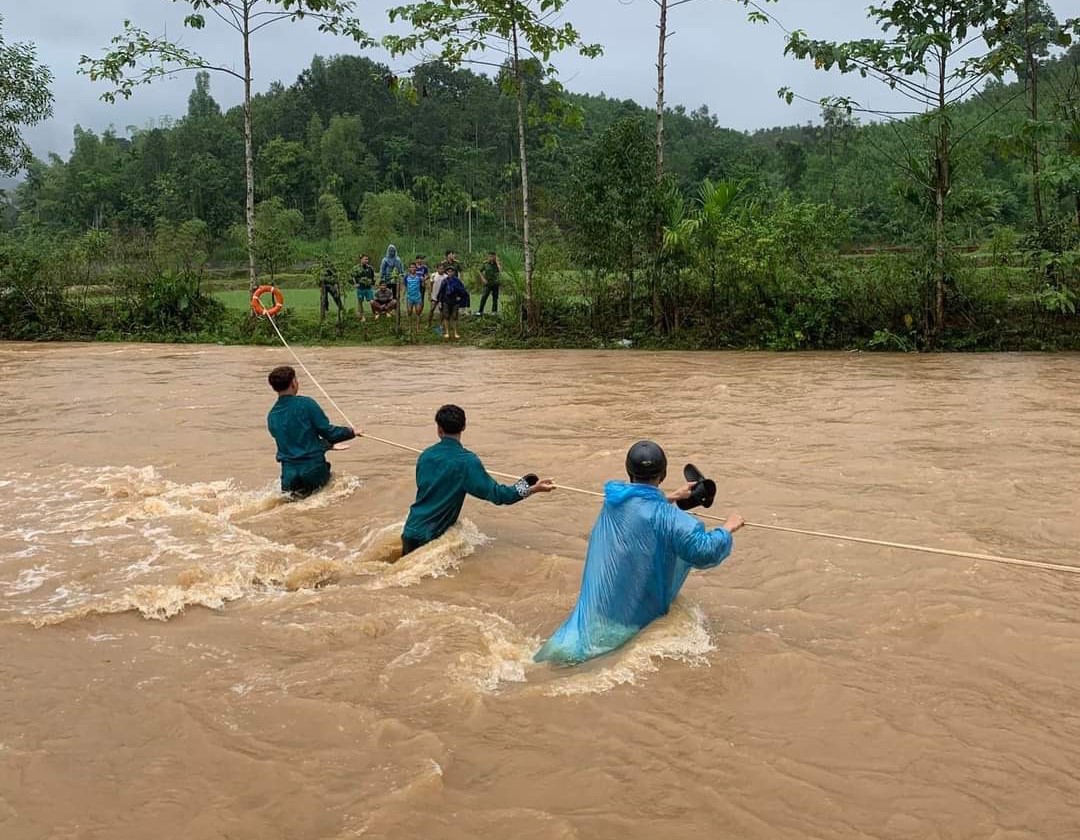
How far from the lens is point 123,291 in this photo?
2267 centimetres

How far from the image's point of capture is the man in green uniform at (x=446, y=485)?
19.6 ft

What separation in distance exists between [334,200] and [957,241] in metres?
43.7

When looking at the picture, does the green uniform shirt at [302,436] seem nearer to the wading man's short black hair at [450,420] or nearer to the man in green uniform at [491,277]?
the wading man's short black hair at [450,420]

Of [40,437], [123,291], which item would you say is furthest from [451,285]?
[40,437]

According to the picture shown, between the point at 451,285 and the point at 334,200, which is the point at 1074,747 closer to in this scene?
the point at 451,285

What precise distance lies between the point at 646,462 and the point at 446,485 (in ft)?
6.61

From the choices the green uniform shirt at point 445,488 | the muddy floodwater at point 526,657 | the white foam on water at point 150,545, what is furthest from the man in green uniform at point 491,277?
the green uniform shirt at point 445,488

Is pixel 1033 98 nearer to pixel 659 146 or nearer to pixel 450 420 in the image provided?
pixel 659 146

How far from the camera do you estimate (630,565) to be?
4488 millimetres

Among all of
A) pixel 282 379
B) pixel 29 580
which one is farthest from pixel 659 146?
pixel 29 580

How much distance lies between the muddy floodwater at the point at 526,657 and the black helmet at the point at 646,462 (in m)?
0.84

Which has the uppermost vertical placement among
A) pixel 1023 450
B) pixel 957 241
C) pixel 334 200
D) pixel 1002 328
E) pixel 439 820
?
pixel 334 200

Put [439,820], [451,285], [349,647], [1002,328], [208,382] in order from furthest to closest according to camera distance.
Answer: [451,285] → [1002,328] → [208,382] → [349,647] → [439,820]

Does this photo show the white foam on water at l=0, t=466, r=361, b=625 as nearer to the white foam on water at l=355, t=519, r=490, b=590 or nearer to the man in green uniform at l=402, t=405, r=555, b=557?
the white foam on water at l=355, t=519, r=490, b=590
